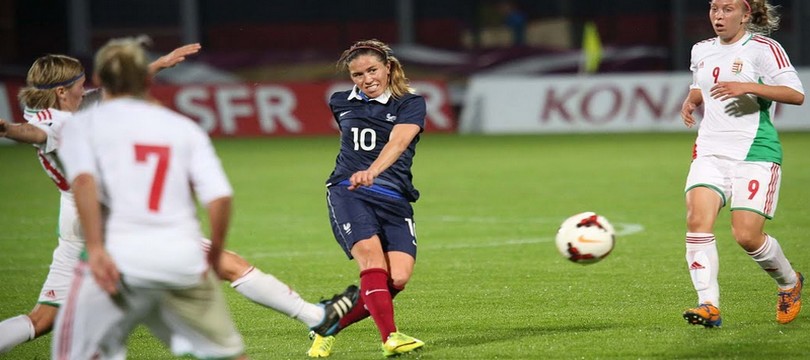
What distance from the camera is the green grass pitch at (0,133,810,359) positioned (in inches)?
278

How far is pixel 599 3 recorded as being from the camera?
36.1 m

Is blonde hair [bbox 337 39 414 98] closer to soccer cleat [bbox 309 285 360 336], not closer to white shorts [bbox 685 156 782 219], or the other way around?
soccer cleat [bbox 309 285 360 336]

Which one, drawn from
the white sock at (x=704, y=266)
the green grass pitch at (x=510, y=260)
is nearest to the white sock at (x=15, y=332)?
the green grass pitch at (x=510, y=260)


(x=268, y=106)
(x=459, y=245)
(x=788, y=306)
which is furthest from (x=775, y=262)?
(x=268, y=106)

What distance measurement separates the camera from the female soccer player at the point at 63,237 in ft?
19.1

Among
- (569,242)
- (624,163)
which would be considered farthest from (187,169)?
(624,163)

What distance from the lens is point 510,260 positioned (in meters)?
10.6

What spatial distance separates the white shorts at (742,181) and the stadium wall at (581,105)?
18.4m

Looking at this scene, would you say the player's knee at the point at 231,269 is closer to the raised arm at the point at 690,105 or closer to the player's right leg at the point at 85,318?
the player's right leg at the point at 85,318

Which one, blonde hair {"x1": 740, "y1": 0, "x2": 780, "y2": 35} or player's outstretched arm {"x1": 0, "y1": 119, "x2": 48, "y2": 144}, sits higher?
blonde hair {"x1": 740, "y1": 0, "x2": 780, "y2": 35}

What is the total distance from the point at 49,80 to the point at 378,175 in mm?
1799

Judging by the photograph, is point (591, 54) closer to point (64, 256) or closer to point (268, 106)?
point (268, 106)

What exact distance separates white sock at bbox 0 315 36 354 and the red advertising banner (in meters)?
20.9

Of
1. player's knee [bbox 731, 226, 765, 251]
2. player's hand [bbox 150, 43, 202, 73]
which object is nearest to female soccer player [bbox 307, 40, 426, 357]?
player's hand [bbox 150, 43, 202, 73]
